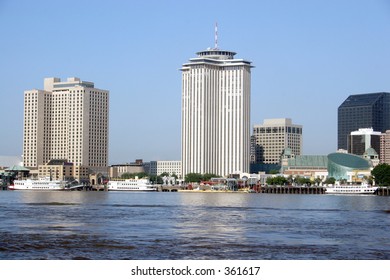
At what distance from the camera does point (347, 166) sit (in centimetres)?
15675

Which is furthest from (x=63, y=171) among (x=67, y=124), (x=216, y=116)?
(x=216, y=116)

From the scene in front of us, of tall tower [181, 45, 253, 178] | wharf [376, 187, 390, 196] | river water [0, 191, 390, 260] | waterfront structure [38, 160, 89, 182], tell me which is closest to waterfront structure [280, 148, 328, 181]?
tall tower [181, 45, 253, 178]

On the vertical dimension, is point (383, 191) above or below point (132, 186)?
below

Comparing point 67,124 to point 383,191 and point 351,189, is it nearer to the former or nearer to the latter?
point 351,189

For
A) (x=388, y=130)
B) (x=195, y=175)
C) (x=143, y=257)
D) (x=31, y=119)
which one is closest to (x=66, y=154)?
(x=31, y=119)

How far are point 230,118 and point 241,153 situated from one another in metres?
7.72

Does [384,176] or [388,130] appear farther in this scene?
[388,130]

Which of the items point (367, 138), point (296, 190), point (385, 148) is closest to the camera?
point (296, 190)

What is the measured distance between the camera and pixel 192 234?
3088 cm

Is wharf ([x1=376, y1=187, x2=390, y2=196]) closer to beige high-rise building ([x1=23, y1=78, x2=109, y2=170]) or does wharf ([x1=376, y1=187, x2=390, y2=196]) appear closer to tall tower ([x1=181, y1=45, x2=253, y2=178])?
tall tower ([x1=181, y1=45, x2=253, y2=178])

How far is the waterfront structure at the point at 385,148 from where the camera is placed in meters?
192

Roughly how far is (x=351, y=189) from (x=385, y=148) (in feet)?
218
